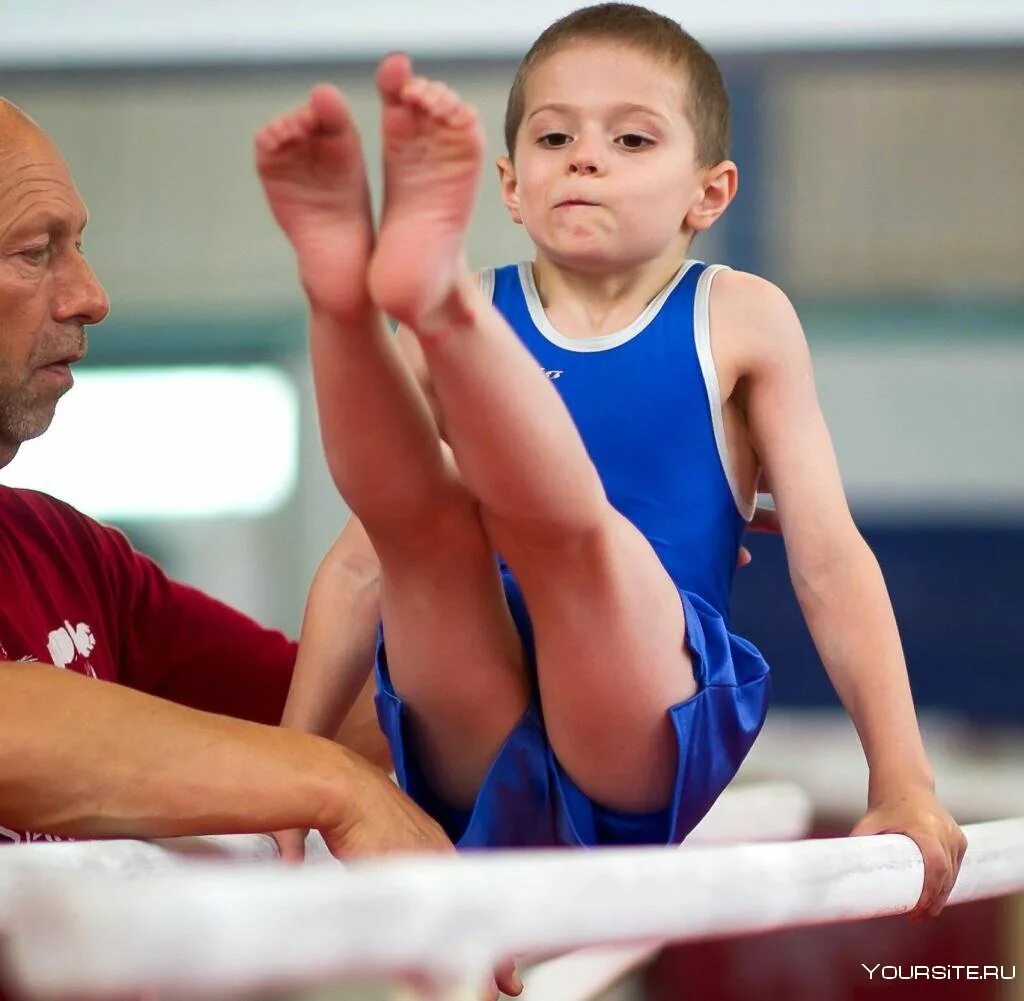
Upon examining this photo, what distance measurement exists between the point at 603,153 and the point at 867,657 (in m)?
0.39

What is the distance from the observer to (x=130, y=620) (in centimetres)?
136

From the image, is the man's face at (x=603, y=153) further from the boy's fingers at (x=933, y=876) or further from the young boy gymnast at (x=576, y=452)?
the boy's fingers at (x=933, y=876)

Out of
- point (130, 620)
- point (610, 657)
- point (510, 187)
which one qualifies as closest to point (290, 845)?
point (610, 657)

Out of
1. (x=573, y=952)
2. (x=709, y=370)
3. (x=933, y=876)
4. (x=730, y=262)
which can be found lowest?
(x=573, y=952)

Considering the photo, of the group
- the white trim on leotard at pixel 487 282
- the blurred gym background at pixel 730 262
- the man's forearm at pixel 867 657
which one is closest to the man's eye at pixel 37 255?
the white trim on leotard at pixel 487 282

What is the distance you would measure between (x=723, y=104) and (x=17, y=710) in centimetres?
68

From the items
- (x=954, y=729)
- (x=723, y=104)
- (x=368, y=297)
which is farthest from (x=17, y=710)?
(x=954, y=729)

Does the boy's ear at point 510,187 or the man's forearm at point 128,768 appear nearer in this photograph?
the man's forearm at point 128,768

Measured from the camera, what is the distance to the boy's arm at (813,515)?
1106 mm

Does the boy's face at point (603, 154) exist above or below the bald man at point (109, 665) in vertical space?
above

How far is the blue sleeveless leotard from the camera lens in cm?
104

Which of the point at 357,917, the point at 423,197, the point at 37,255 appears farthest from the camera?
the point at 37,255

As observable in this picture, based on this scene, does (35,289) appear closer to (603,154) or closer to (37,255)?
(37,255)

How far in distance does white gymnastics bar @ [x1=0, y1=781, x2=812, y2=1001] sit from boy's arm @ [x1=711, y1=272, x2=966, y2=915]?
20 centimetres
